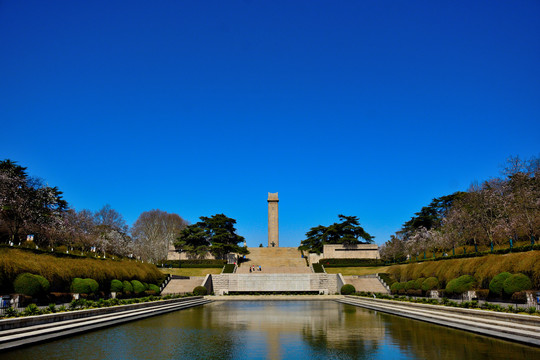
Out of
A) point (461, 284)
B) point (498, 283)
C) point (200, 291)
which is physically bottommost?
point (200, 291)

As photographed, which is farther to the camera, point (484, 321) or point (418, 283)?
point (418, 283)

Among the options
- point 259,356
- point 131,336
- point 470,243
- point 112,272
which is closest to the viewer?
point 259,356

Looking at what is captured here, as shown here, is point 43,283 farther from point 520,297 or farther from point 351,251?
point 351,251

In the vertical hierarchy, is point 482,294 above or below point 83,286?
below

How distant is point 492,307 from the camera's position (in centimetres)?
1549

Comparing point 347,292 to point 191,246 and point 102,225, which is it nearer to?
point 191,246

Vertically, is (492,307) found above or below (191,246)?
below

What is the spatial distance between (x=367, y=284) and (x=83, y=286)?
81.6 feet

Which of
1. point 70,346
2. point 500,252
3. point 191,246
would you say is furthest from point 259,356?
point 191,246

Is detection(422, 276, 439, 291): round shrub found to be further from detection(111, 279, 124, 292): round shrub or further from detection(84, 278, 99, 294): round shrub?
detection(84, 278, 99, 294): round shrub

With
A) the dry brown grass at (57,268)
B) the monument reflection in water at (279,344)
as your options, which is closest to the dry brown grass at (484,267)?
the monument reflection in water at (279,344)

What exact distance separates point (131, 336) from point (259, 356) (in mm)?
5045

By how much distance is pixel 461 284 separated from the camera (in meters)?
23.6

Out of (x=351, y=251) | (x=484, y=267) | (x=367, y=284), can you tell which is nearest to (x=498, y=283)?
(x=484, y=267)
